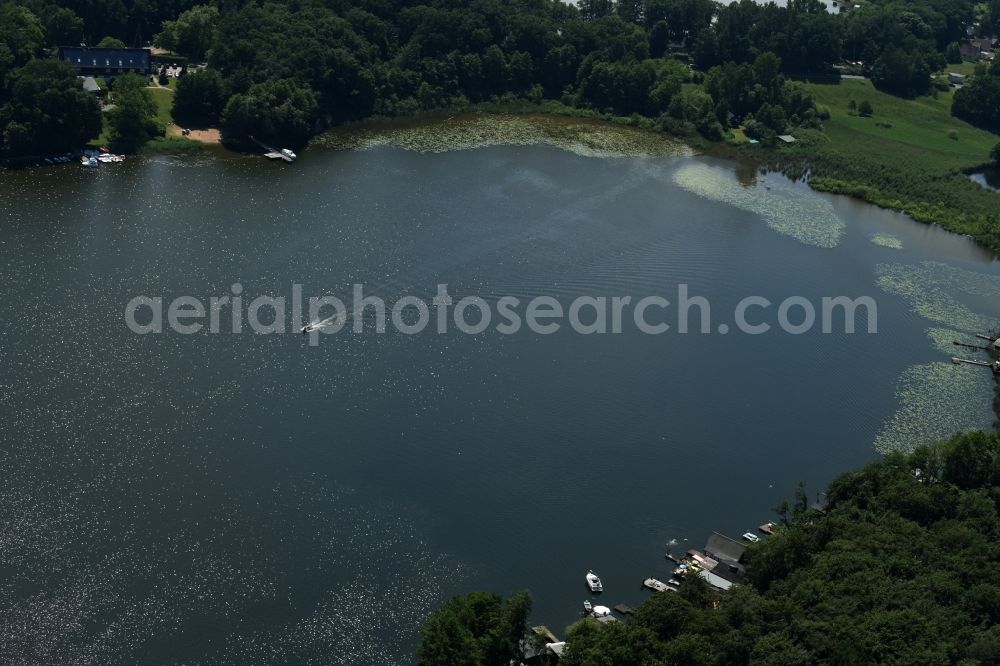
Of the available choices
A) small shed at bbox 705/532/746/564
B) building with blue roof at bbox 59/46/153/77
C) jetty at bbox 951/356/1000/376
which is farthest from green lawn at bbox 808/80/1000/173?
building with blue roof at bbox 59/46/153/77

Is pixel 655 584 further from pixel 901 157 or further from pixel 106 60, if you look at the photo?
pixel 106 60

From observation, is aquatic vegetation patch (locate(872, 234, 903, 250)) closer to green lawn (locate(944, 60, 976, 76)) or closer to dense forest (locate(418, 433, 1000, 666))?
dense forest (locate(418, 433, 1000, 666))

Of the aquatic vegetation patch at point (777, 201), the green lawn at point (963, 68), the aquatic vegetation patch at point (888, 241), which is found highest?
the green lawn at point (963, 68)

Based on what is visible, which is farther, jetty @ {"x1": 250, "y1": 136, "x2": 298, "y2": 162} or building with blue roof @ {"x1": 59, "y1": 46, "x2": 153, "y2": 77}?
building with blue roof @ {"x1": 59, "y1": 46, "x2": 153, "y2": 77}

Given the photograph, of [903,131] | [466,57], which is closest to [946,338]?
[903,131]

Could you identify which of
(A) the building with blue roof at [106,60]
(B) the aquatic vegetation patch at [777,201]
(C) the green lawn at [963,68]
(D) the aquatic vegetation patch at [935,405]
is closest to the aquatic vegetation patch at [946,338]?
(D) the aquatic vegetation patch at [935,405]

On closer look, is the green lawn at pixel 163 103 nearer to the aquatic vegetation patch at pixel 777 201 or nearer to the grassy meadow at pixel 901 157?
the aquatic vegetation patch at pixel 777 201
